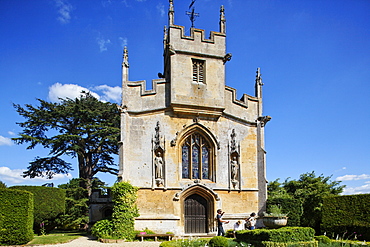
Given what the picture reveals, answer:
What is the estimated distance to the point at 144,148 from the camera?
1781 cm

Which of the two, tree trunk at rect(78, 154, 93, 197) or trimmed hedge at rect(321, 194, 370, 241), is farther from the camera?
tree trunk at rect(78, 154, 93, 197)

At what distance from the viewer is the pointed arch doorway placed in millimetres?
17938

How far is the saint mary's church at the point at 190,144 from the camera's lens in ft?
57.3

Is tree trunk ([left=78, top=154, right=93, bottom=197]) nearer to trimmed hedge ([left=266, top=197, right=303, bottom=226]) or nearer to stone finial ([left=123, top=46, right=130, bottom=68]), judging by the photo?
stone finial ([left=123, top=46, right=130, bottom=68])

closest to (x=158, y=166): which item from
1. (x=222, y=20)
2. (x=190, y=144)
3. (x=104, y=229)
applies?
(x=190, y=144)

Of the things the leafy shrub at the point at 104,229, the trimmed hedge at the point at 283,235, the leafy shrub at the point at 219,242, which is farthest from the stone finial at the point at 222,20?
the leafy shrub at the point at 219,242

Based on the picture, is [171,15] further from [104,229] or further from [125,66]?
[104,229]

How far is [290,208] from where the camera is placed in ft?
61.1

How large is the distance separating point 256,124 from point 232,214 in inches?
232

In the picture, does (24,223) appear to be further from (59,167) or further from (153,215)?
(59,167)

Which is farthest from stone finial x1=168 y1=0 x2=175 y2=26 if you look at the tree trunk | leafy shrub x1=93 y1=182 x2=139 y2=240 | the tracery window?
the tree trunk

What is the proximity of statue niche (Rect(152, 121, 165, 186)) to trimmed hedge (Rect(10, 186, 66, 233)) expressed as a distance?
6.87 metres

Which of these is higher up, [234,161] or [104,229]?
[234,161]

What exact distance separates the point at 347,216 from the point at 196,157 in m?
8.43
